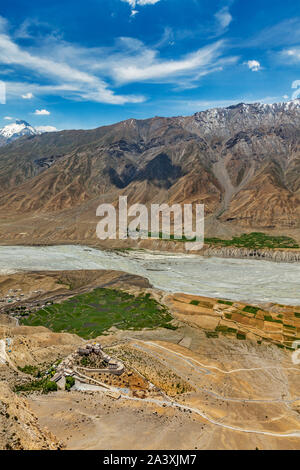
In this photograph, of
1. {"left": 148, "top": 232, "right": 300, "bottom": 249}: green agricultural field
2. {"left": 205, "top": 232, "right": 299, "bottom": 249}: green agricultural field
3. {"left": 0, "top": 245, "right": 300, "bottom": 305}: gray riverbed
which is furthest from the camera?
{"left": 148, "top": 232, "right": 300, "bottom": 249}: green agricultural field

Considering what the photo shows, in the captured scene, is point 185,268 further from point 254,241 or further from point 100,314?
point 100,314

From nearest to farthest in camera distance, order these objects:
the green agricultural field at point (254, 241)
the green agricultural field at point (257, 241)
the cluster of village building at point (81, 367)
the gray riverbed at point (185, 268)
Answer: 1. the cluster of village building at point (81, 367)
2. the gray riverbed at point (185, 268)
3. the green agricultural field at point (257, 241)
4. the green agricultural field at point (254, 241)

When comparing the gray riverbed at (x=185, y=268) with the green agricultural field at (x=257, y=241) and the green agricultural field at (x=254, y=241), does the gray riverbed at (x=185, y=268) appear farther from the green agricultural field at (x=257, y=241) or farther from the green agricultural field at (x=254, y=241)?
the green agricultural field at (x=257, y=241)

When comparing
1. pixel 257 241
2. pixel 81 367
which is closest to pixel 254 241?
pixel 257 241

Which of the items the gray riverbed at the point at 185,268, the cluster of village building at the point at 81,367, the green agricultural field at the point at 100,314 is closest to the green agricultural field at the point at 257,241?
the gray riverbed at the point at 185,268

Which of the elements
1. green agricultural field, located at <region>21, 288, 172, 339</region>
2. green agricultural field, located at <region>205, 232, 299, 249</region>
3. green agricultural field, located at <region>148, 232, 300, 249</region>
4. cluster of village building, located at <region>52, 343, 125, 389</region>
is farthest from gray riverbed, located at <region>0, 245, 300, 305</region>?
cluster of village building, located at <region>52, 343, 125, 389</region>

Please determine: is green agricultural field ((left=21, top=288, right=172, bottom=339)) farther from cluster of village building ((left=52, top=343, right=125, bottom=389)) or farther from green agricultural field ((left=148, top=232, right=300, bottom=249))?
green agricultural field ((left=148, top=232, right=300, bottom=249))

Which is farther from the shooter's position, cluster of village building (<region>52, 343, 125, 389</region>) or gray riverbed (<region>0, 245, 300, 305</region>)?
gray riverbed (<region>0, 245, 300, 305</region>)
